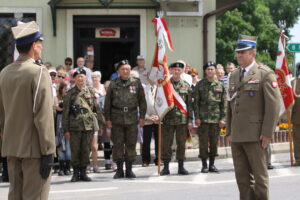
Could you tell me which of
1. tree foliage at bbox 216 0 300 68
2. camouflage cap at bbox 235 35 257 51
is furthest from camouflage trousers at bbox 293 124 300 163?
tree foliage at bbox 216 0 300 68

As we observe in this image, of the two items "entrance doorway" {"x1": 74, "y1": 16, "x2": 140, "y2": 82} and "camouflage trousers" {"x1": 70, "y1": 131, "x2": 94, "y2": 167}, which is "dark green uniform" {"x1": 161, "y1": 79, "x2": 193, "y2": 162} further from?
"entrance doorway" {"x1": 74, "y1": 16, "x2": 140, "y2": 82}

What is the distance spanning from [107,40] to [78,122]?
777 centimetres

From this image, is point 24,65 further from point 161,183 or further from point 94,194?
point 161,183

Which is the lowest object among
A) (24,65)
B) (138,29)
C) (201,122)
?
(201,122)

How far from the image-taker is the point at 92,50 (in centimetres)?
2038

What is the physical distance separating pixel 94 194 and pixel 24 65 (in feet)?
15.2

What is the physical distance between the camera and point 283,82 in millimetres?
15250

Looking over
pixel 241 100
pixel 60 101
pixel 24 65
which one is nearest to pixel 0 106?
pixel 24 65

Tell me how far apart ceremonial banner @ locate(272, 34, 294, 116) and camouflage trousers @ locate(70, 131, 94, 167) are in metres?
4.06

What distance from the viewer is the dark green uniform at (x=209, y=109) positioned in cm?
1417

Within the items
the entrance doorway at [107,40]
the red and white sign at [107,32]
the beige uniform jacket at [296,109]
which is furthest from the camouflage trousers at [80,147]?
the red and white sign at [107,32]

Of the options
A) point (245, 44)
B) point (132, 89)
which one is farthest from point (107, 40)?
point (245, 44)

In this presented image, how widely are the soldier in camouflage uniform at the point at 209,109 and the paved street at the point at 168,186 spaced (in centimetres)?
45

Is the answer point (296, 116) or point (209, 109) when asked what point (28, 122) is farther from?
point (296, 116)
